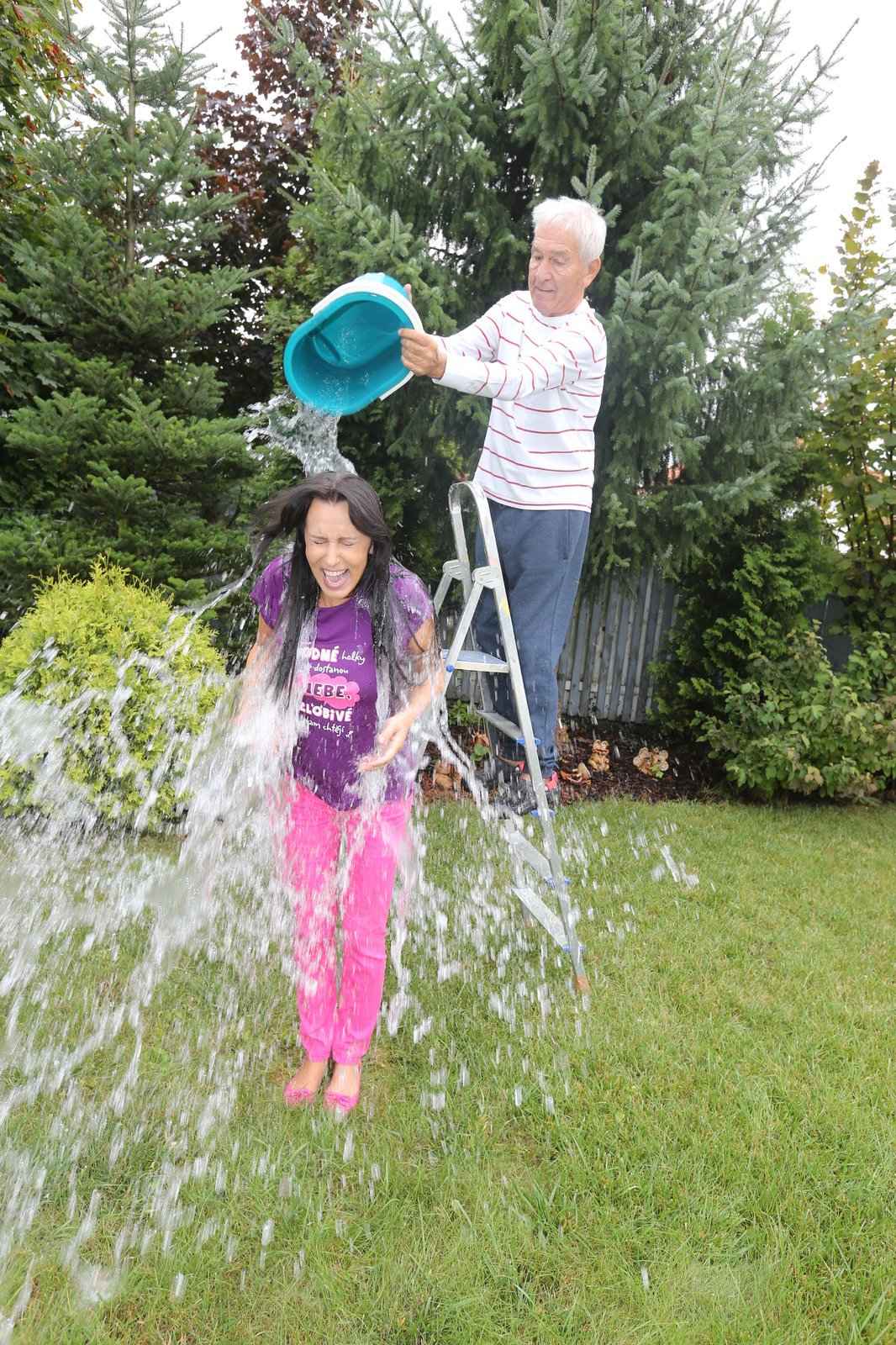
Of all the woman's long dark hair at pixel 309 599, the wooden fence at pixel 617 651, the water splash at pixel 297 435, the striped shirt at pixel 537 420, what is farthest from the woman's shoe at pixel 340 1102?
the wooden fence at pixel 617 651

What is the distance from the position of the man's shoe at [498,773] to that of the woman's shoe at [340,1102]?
1201 mm

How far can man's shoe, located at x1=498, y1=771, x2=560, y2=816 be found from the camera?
Answer: 299 centimetres

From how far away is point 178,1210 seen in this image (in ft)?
6.11

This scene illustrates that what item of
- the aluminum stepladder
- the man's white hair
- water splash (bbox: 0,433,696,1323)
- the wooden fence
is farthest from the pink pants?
the wooden fence

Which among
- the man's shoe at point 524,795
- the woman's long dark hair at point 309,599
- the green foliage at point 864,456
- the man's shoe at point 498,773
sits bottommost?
the man's shoe at point 524,795

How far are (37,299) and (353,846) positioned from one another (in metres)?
3.96

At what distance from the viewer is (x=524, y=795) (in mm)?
3012

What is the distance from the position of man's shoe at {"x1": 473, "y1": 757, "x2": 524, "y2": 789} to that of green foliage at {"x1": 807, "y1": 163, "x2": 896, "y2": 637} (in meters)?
3.58

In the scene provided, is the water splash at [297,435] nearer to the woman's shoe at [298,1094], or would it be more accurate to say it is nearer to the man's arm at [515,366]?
the man's arm at [515,366]

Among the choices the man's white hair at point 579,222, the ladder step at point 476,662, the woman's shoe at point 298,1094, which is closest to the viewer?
the woman's shoe at point 298,1094

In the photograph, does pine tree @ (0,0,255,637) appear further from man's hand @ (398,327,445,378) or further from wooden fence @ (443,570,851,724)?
wooden fence @ (443,570,851,724)

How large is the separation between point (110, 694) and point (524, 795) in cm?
202

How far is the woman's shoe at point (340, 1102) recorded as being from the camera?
217cm

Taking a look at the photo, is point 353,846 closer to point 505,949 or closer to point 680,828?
point 505,949
